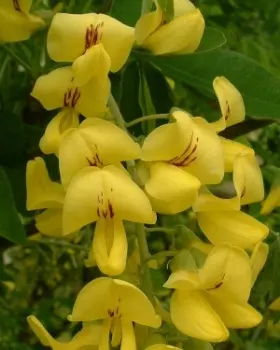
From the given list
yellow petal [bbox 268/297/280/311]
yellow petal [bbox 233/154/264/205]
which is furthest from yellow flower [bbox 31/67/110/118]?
yellow petal [bbox 268/297/280/311]

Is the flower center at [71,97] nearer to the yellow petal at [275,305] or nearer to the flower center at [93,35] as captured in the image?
the flower center at [93,35]

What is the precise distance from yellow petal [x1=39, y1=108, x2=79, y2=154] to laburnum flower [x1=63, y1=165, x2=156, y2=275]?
0.19 ft

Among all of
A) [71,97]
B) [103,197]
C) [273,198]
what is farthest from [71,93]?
[273,198]

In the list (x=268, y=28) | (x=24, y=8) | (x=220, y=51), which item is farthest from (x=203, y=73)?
(x=268, y=28)

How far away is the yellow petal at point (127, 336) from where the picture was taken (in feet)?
2.04

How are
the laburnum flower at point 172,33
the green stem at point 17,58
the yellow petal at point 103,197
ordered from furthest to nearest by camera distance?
the green stem at point 17,58 < the laburnum flower at point 172,33 < the yellow petal at point 103,197

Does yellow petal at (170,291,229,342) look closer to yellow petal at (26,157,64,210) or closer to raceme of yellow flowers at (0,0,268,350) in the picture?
raceme of yellow flowers at (0,0,268,350)

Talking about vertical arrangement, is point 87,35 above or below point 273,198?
above

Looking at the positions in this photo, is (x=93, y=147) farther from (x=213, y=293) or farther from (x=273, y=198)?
(x=273, y=198)

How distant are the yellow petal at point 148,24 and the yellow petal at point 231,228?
0.45 ft

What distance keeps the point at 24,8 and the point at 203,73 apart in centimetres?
18

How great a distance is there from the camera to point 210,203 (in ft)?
2.14

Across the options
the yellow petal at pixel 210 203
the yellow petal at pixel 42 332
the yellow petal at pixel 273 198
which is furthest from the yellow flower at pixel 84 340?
the yellow petal at pixel 273 198

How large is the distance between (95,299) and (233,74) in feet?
0.87
